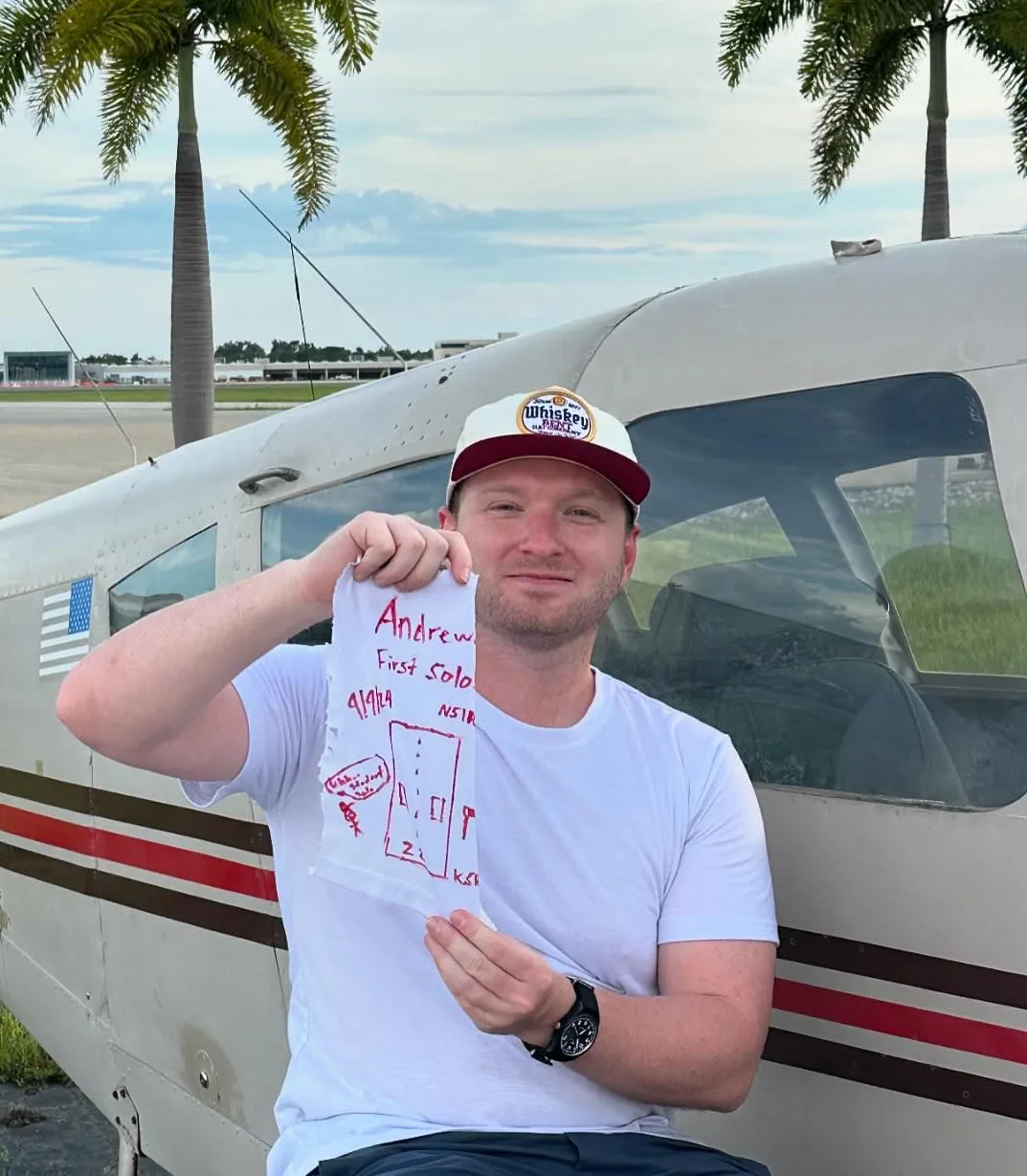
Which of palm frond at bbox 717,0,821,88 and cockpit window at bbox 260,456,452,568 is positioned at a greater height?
palm frond at bbox 717,0,821,88

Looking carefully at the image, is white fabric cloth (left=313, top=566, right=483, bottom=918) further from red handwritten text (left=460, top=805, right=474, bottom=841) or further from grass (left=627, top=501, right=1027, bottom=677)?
grass (left=627, top=501, right=1027, bottom=677)

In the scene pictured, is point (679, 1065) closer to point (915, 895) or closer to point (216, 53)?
point (915, 895)

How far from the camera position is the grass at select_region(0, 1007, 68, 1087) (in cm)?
500

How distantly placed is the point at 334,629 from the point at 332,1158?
77 cm

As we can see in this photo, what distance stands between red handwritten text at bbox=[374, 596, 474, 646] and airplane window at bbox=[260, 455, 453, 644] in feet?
2.95

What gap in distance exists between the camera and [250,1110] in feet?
10.0

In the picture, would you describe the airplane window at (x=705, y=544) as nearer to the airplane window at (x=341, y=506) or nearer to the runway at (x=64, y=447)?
the airplane window at (x=341, y=506)

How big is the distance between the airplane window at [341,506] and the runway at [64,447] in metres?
13.6

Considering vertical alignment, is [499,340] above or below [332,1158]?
above

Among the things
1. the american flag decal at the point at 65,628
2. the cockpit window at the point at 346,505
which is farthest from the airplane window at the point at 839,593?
the american flag decal at the point at 65,628

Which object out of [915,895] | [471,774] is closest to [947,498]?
[915,895]

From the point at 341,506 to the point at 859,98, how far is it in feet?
63.7

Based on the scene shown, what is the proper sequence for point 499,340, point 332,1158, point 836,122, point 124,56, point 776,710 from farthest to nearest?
point 836,122 → point 124,56 → point 499,340 → point 776,710 → point 332,1158

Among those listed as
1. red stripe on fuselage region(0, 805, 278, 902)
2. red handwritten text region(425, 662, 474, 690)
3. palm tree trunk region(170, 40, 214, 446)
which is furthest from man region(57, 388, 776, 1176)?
palm tree trunk region(170, 40, 214, 446)
